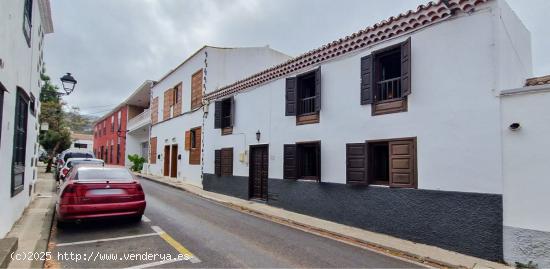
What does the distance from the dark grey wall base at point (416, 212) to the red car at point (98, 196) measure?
15.9 ft

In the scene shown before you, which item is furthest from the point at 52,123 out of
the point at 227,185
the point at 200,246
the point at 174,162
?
the point at 200,246

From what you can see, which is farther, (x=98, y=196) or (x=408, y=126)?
(x=408, y=126)

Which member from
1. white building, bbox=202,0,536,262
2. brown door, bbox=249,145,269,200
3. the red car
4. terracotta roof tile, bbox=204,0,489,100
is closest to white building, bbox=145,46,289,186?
brown door, bbox=249,145,269,200

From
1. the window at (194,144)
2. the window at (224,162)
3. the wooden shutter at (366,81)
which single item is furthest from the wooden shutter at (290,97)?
the window at (194,144)

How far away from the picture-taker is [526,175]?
5609 mm

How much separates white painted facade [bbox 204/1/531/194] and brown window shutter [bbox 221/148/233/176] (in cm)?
550

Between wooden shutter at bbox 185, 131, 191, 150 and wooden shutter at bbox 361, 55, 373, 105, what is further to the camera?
wooden shutter at bbox 185, 131, 191, 150

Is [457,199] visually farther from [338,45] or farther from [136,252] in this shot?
[136,252]

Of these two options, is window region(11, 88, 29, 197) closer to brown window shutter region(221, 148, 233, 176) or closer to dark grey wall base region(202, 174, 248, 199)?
dark grey wall base region(202, 174, 248, 199)

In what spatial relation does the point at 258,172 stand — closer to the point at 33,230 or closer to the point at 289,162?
the point at 289,162

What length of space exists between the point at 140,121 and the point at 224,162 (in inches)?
664

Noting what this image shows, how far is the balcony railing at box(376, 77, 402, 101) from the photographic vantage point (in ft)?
26.5

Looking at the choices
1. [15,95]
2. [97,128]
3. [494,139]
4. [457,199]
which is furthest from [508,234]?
[97,128]

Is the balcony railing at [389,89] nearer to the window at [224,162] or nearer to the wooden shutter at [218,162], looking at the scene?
the window at [224,162]
